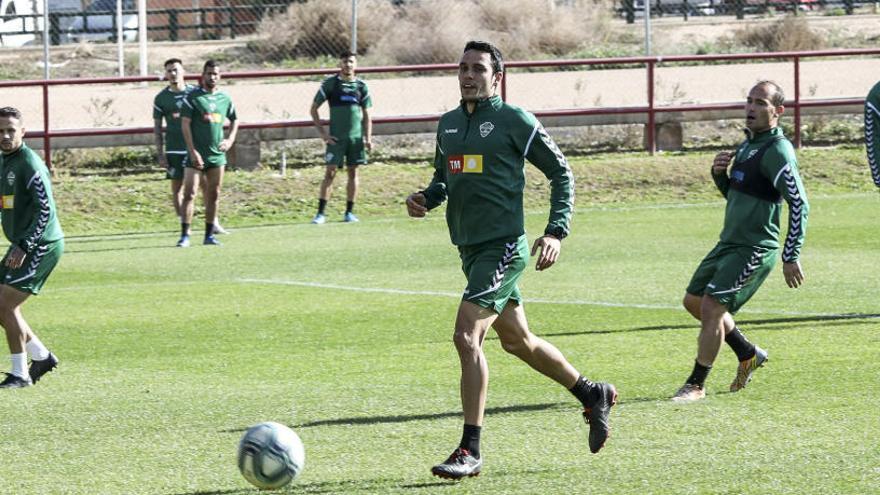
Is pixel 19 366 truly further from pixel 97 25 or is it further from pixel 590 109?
pixel 97 25

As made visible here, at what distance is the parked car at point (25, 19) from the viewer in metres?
32.2

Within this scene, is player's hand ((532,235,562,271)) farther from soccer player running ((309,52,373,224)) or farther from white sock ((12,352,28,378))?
soccer player running ((309,52,373,224))

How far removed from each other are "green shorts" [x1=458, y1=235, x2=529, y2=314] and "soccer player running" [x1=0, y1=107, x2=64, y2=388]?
362cm

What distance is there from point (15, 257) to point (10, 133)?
80cm

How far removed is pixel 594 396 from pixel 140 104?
21624mm

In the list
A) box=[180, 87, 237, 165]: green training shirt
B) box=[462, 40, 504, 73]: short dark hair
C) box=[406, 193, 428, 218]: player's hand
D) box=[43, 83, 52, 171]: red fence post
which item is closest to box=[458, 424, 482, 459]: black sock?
box=[406, 193, 428, 218]: player's hand

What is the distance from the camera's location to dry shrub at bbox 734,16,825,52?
33156 mm

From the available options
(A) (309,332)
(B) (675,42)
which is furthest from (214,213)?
(B) (675,42)

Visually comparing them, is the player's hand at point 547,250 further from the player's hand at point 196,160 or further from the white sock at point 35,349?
the player's hand at point 196,160

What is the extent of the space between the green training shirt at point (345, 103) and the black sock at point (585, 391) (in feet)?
43.6

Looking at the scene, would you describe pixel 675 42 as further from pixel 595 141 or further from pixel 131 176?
pixel 131 176

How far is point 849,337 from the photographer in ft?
37.8

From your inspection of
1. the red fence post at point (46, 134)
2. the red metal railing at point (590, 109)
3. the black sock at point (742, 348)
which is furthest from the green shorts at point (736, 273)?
the red fence post at point (46, 134)

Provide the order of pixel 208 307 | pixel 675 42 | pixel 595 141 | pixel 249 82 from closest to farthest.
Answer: pixel 208 307 < pixel 595 141 < pixel 249 82 < pixel 675 42
